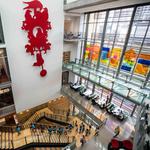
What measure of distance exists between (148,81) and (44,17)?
368 inches

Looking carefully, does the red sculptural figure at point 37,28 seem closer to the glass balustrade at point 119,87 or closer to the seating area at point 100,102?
the glass balustrade at point 119,87

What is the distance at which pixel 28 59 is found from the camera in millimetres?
9633

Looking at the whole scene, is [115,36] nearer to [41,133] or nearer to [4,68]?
[4,68]

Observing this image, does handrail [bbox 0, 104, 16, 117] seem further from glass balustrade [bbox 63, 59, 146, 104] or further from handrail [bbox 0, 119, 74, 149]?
glass balustrade [bbox 63, 59, 146, 104]

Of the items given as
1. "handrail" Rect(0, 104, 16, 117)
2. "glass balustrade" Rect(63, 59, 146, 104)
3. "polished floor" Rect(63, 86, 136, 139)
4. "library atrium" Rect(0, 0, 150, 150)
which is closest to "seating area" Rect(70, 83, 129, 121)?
"library atrium" Rect(0, 0, 150, 150)

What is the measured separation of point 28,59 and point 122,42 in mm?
7793

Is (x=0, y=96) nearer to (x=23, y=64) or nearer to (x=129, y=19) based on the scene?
(x=23, y=64)

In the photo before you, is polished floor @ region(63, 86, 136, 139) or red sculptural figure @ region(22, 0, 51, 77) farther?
polished floor @ region(63, 86, 136, 139)

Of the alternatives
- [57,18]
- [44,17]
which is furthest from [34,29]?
[57,18]

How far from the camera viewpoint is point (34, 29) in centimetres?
920

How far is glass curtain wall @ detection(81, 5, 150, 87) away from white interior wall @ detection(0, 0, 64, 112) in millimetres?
3356

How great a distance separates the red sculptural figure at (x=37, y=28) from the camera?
8.55 m

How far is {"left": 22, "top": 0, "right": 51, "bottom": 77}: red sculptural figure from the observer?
855 centimetres

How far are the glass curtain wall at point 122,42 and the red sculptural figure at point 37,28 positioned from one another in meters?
4.41
